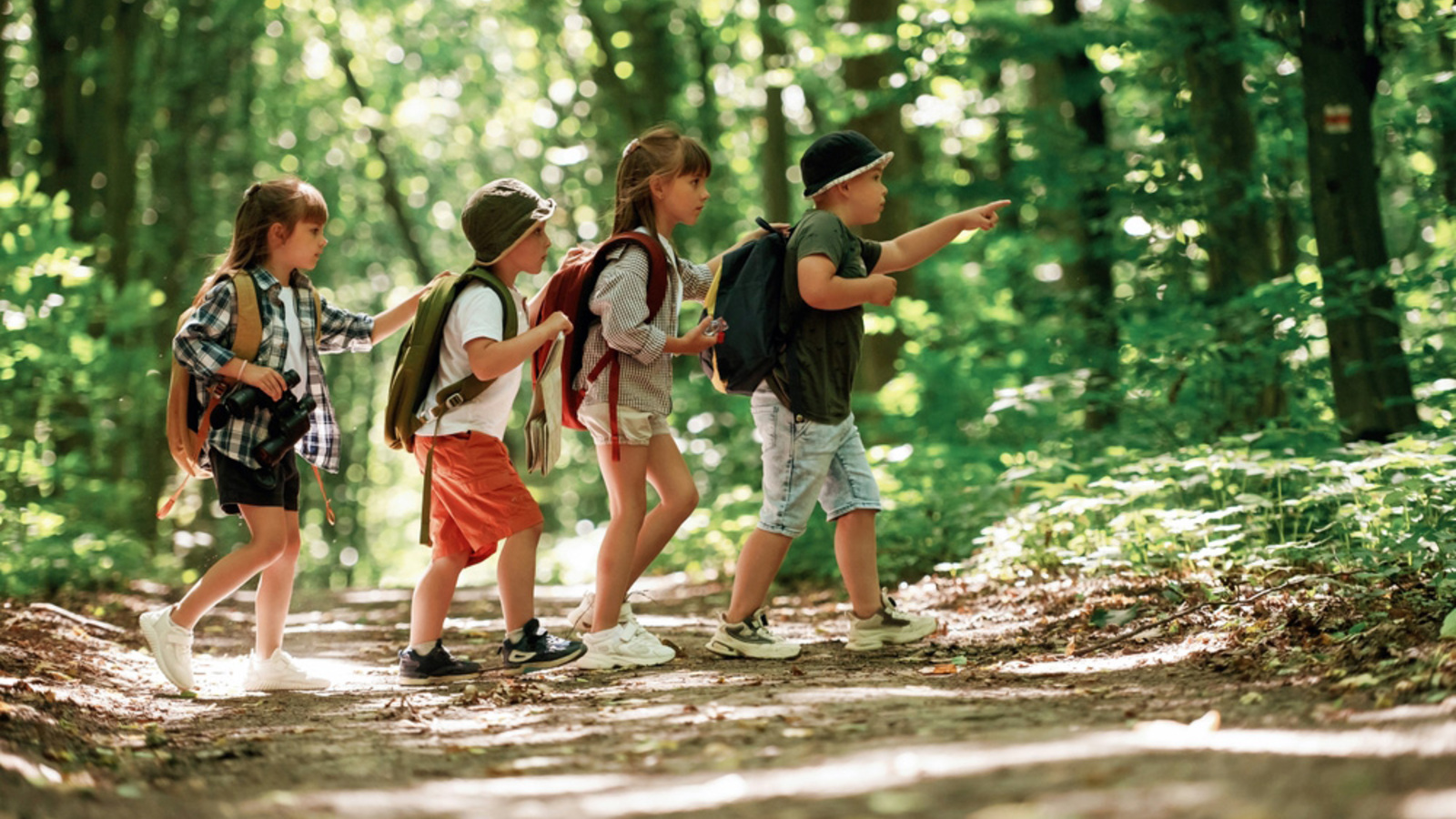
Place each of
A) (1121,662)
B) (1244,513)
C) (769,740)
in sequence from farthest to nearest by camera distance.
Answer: (1244,513), (1121,662), (769,740)

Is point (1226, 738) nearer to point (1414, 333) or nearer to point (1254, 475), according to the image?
point (1254, 475)

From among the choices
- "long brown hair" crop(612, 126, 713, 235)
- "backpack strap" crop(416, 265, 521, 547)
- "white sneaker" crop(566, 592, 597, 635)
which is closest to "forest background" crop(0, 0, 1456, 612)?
"backpack strap" crop(416, 265, 521, 547)

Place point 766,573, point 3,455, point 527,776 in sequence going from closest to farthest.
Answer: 1. point 527,776
2. point 766,573
3. point 3,455

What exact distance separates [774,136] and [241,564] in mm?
12724

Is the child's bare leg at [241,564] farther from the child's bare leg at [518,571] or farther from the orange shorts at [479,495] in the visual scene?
the child's bare leg at [518,571]

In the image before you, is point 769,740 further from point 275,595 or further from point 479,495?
point 275,595

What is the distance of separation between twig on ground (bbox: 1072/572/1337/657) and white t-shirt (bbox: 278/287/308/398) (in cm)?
326

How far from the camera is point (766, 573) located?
18.2ft

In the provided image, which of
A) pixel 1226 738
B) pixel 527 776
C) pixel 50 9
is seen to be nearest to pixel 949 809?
pixel 1226 738

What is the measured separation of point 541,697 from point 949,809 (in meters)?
2.44

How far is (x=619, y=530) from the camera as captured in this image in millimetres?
5441

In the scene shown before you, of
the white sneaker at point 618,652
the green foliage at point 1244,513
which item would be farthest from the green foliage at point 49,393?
the green foliage at point 1244,513

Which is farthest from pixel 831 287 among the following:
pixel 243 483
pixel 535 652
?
pixel 243 483

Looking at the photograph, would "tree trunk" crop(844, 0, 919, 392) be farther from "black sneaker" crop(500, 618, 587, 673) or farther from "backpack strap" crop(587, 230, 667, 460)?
"black sneaker" crop(500, 618, 587, 673)
